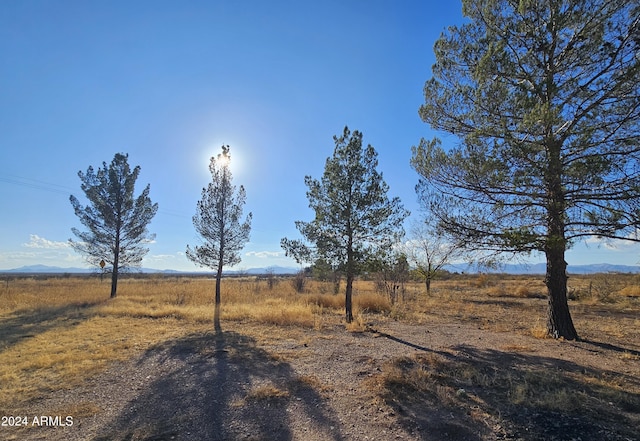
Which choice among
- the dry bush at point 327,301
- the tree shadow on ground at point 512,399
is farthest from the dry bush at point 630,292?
the tree shadow on ground at point 512,399

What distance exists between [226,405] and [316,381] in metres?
1.56

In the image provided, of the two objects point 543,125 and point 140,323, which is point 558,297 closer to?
point 543,125

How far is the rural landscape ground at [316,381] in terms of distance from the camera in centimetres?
380

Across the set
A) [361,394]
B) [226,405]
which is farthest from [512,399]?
[226,405]

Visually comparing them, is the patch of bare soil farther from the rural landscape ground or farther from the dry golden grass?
the dry golden grass

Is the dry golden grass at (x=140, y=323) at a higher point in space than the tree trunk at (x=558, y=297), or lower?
lower

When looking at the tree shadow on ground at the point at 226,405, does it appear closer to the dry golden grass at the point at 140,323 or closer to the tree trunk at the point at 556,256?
the dry golden grass at the point at 140,323

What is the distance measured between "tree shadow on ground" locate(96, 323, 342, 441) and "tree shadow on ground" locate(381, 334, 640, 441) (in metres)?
1.27

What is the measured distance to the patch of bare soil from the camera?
12.2ft

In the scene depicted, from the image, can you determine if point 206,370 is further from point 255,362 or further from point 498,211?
point 498,211

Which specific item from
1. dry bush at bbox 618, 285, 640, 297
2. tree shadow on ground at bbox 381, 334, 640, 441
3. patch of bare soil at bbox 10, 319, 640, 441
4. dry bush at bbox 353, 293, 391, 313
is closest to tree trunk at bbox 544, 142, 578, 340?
patch of bare soil at bbox 10, 319, 640, 441

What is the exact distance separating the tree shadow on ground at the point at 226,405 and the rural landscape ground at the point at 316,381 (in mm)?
24

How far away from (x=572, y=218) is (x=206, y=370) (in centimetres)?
845

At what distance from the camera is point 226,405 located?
4.49 meters
